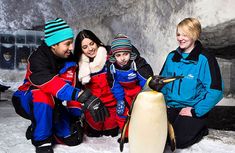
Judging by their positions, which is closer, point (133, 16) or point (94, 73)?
point (94, 73)

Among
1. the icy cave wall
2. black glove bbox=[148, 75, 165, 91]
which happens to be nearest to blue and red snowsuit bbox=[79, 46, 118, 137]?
black glove bbox=[148, 75, 165, 91]

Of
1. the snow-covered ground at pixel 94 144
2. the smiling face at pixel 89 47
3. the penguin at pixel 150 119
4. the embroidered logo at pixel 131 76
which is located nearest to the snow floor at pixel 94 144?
the snow-covered ground at pixel 94 144

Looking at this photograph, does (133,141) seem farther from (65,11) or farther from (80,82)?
(65,11)

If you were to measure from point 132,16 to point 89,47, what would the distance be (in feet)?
5.96

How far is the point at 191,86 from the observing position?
1.90 metres

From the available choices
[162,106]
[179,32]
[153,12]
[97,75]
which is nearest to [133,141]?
[162,106]

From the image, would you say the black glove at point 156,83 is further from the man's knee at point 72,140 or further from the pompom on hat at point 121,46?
the man's knee at point 72,140

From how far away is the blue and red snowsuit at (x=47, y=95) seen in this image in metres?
1.73

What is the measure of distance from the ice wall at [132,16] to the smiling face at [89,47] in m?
1.37

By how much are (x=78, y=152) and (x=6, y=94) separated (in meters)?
2.12

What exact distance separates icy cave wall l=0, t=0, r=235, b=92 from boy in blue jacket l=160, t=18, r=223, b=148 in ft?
3.55

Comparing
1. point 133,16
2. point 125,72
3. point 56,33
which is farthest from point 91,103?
point 133,16

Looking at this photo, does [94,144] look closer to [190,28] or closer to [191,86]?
[191,86]

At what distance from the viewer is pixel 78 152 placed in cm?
184
